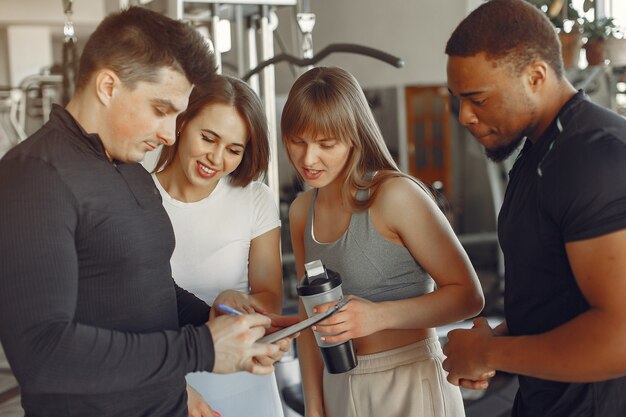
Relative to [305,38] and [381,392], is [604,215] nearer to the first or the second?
[381,392]

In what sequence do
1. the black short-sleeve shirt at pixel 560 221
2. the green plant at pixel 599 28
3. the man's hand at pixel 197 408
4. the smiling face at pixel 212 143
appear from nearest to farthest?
the black short-sleeve shirt at pixel 560 221, the man's hand at pixel 197 408, the smiling face at pixel 212 143, the green plant at pixel 599 28

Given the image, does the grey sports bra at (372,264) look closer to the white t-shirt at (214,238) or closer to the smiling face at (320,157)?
the smiling face at (320,157)

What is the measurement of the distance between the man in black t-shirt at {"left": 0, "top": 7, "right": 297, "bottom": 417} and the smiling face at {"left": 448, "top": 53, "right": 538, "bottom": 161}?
0.43m

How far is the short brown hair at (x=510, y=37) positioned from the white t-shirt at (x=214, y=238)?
0.72 metres

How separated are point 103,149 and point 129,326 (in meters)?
0.28

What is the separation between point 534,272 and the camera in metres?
1.12

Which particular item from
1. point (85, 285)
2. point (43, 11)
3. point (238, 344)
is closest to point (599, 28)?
point (238, 344)

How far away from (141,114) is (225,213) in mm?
620

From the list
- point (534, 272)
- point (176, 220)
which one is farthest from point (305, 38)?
point (534, 272)

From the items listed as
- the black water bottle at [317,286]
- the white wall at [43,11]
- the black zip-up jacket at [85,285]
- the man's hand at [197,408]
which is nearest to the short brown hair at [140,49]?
the black zip-up jacket at [85,285]

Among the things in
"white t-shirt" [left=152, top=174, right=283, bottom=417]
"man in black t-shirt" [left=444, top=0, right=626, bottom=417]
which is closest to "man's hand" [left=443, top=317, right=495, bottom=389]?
"man in black t-shirt" [left=444, top=0, right=626, bottom=417]

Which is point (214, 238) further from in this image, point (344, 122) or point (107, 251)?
point (107, 251)

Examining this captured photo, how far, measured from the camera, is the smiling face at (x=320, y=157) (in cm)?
155

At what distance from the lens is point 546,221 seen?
1.07m
